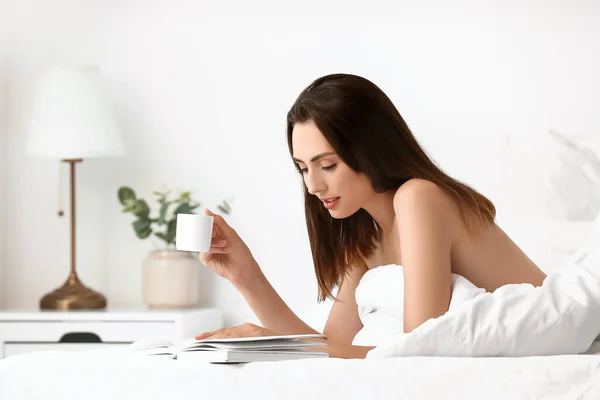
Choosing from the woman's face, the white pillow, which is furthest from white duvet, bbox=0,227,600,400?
the white pillow

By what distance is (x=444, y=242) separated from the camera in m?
1.59

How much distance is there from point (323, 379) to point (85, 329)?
2.01 m

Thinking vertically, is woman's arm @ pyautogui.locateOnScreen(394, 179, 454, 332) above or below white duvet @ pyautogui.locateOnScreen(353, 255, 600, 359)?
above

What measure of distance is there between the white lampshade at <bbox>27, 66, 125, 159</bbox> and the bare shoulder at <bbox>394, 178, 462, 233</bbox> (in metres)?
1.81

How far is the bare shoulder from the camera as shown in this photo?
1.60 meters

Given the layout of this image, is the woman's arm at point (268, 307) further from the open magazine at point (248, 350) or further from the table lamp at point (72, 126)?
the table lamp at point (72, 126)

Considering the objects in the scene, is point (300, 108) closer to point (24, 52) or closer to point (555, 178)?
point (555, 178)

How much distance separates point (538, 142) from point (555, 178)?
0.58 ft

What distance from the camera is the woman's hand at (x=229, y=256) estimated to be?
1.83 meters

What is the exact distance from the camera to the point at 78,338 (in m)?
3.04

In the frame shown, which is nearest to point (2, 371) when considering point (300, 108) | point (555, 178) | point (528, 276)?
point (300, 108)

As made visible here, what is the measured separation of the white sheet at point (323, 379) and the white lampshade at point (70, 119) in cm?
198

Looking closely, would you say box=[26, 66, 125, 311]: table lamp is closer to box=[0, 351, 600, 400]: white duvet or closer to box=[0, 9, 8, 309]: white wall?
box=[0, 9, 8, 309]: white wall

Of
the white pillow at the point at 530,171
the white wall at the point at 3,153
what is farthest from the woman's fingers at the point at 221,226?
the white wall at the point at 3,153
